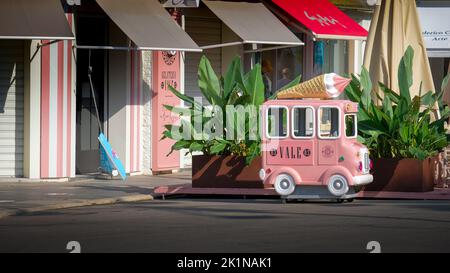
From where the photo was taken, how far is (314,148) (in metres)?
16.9

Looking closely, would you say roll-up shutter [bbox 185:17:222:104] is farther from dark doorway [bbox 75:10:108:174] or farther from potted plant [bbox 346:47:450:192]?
potted plant [bbox 346:47:450:192]

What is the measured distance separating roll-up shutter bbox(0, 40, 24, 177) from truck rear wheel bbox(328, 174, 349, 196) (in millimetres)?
6011

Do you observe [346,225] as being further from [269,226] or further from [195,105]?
[195,105]

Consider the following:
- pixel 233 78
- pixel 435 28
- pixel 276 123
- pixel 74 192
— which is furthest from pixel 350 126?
pixel 435 28

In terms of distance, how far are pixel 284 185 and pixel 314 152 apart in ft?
1.95

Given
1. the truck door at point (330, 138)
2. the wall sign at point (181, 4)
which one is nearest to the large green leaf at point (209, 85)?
the truck door at point (330, 138)

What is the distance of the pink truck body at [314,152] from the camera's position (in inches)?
659

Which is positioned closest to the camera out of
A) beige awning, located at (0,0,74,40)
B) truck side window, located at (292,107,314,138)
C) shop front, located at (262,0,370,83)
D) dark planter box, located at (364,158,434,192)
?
truck side window, located at (292,107,314,138)

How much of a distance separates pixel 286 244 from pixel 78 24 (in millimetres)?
10317

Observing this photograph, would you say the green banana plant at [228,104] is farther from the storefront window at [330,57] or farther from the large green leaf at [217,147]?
the storefront window at [330,57]

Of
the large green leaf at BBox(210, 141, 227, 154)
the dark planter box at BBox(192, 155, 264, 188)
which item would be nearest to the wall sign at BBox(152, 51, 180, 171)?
the dark planter box at BBox(192, 155, 264, 188)

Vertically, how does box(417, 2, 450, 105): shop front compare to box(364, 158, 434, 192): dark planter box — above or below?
above

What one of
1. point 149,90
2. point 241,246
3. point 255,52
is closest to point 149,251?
point 241,246

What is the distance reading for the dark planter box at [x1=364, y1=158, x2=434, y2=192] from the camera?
1770cm
